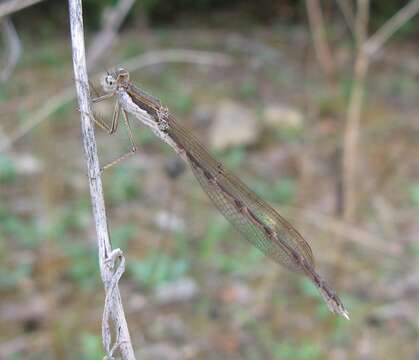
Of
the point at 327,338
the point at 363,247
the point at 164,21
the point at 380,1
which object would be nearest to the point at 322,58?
the point at 363,247

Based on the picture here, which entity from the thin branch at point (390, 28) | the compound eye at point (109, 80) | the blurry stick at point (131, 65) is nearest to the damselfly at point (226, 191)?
the compound eye at point (109, 80)

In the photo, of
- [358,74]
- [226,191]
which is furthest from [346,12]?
[226,191]

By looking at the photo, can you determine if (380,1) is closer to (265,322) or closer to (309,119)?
(309,119)

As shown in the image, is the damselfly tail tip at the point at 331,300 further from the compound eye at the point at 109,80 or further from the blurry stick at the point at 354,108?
the blurry stick at the point at 354,108

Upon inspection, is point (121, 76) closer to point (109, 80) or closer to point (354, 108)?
point (109, 80)

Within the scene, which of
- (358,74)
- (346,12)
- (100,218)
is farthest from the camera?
(346,12)

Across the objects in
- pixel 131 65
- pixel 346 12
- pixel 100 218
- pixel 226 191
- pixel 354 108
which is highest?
pixel 346 12
